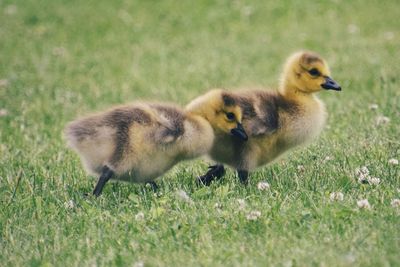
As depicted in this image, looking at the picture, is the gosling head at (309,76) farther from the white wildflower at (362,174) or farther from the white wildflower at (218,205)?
the white wildflower at (218,205)

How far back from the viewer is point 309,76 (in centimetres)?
513

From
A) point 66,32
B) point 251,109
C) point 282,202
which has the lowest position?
point 66,32

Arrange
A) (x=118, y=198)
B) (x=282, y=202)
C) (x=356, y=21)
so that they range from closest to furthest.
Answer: (x=282, y=202)
(x=118, y=198)
(x=356, y=21)

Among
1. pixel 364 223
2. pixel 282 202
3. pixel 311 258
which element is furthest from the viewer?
pixel 282 202

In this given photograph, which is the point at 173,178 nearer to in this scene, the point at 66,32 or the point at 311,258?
the point at 311,258

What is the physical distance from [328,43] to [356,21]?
1.27 meters

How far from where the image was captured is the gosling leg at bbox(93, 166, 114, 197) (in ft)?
15.1

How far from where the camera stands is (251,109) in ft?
15.8

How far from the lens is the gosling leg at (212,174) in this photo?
489cm

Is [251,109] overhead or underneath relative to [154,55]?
overhead

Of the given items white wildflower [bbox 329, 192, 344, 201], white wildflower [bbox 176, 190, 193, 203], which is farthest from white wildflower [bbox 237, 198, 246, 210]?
white wildflower [bbox 329, 192, 344, 201]

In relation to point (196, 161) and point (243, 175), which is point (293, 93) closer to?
point (243, 175)

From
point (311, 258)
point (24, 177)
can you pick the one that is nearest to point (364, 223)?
point (311, 258)

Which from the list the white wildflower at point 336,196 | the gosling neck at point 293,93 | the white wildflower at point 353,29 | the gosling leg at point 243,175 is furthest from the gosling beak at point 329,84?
the white wildflower at point 353,29
